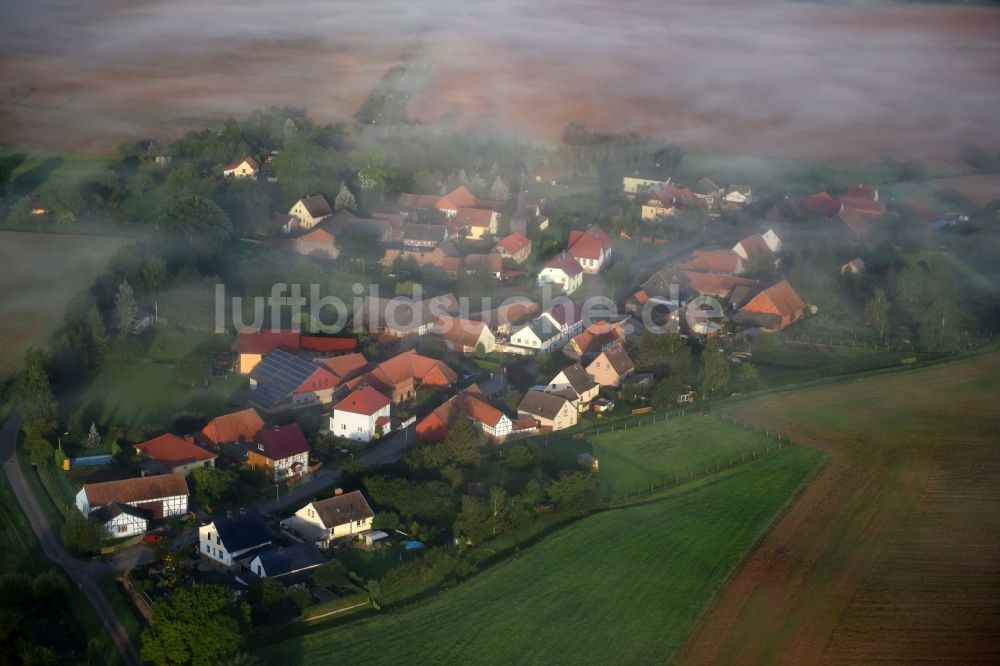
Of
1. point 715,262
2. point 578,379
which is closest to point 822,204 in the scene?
point 715,262

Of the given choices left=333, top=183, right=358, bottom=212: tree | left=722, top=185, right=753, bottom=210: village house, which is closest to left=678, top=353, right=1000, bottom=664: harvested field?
left=722, top=185, right=753, bottom=210: village house

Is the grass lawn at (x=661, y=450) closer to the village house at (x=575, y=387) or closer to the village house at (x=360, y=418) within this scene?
the village house at (x=575, y=387)

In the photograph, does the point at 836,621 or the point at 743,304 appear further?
the point at 743,304

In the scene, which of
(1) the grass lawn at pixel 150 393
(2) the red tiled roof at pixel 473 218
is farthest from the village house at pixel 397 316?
(2) the red tiled roof at pixel 473 218

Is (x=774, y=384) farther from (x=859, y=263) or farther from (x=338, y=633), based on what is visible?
(x=338, y=633)

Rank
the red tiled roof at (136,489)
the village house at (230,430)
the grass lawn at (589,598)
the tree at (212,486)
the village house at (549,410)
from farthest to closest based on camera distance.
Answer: the village house at (549,410)
the village house at (230,430)
the tree at (212,486)
the red tiled roof at (136,489)
the grass lawn at (589,598)

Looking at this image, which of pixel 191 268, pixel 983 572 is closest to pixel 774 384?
pixel 983 572
